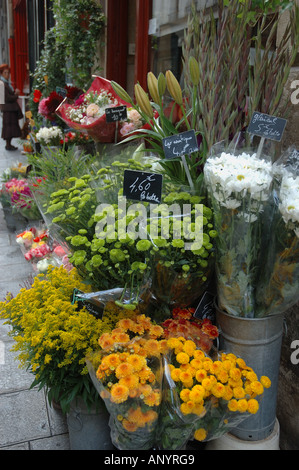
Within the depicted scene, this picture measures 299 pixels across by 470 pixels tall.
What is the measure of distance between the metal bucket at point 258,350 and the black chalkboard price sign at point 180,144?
734 millimetres

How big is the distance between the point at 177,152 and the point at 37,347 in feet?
3.46

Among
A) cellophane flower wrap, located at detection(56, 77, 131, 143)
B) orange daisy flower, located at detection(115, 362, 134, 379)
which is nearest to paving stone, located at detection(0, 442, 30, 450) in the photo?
orange daisy flower, located at detection(115, 362, 134, 379)

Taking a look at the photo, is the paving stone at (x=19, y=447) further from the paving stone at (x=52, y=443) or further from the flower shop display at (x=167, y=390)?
the flower shop display at (x=167, y=390)

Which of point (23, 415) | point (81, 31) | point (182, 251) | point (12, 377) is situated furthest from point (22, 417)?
point (81, 31)

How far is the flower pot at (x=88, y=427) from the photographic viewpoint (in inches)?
78.7

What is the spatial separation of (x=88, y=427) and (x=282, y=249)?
3.84 feet

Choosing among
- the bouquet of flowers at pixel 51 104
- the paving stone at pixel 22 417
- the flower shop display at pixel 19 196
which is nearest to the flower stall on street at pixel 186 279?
the paving stone at pixel 22 417

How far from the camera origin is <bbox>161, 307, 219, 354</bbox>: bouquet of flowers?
1.95 metres

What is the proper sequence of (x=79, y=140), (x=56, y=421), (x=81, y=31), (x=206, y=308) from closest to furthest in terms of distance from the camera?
(x=206, y=308) → (x=56, y=421) → (x=79, y=140) → (x=81, y=31)

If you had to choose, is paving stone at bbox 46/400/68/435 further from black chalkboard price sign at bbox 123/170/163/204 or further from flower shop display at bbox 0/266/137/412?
black chalkboard price sign at bbox 123/170/163/204

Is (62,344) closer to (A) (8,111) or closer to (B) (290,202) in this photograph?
(B) (290,202)

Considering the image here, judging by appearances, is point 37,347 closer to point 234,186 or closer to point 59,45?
point 234,186

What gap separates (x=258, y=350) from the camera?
6.38ft
